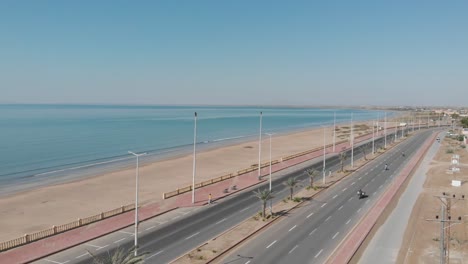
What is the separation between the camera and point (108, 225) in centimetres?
3803

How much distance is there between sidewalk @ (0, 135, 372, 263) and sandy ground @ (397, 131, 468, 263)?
2180 centimetres

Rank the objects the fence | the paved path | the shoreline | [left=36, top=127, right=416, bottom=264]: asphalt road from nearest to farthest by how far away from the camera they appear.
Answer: the paved path < [left=36, top=127, right=416, bottom=264]: asphalt road < the fence < the shoreline

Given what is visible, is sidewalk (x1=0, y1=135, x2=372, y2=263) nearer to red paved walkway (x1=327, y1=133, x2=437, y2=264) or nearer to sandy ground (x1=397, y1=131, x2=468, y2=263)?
red paved walkway (x1=327, y1=133, x2=437, y2=264)

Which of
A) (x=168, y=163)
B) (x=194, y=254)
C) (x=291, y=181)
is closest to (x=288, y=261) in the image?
(x=194, y=254)

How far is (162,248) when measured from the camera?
104 feet

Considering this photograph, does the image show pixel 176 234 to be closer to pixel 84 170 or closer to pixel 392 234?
pixel 392 234

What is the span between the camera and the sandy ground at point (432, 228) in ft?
101

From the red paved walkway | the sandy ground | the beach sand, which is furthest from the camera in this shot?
the beach sand

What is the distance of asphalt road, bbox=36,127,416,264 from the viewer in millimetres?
30406

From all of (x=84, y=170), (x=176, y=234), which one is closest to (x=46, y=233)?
(x=176, y=234)

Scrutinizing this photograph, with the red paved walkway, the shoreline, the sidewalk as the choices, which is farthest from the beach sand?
the red paved walkway

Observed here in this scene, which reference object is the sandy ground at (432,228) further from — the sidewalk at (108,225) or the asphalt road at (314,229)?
the sidewalk at (108,225)

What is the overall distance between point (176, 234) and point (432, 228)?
75.9 feet

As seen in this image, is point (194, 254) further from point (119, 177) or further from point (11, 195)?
point (119, 177)
